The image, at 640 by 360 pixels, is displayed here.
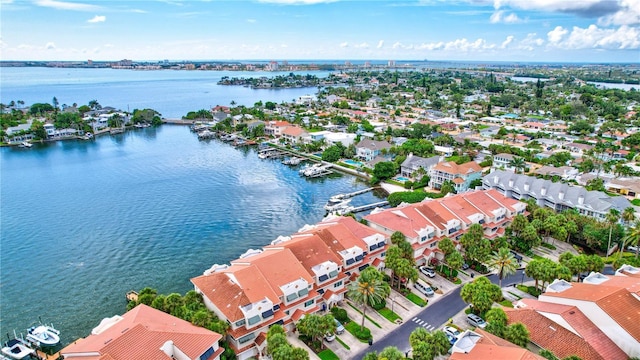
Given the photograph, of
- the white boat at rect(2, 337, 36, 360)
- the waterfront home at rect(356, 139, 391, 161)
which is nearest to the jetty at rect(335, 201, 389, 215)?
the waterfront home at rect(356, 139, 391, 161)

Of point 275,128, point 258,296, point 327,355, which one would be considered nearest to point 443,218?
point 327,355

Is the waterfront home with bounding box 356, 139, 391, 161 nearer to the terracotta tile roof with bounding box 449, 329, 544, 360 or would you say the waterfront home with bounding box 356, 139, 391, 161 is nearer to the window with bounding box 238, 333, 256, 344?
the window with bounding box 238, 333, 256, 344

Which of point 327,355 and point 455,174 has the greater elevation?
point 455,174

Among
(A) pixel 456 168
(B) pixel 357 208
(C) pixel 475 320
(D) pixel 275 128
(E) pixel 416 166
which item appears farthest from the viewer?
(D) pixel 275 128

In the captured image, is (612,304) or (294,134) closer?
Result: (612,304)

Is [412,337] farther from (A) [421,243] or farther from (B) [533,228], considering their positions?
(B) [533,228]

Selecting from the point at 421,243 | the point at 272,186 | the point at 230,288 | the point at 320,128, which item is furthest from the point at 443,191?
the point at 320,128

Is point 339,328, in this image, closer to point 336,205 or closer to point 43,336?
point 43,336
